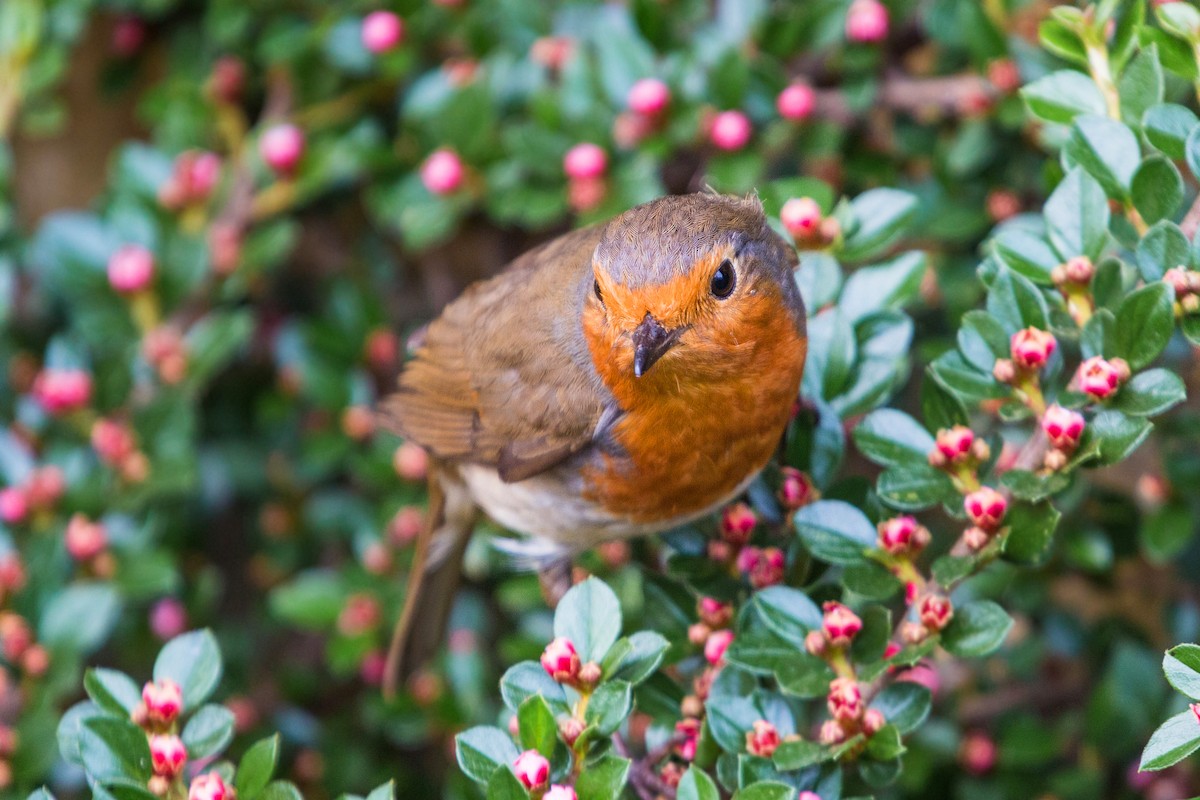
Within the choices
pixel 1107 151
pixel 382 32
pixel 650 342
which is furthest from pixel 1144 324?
pixel 382 32

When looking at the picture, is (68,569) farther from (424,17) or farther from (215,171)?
(424,17)

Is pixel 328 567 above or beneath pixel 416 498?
beneath

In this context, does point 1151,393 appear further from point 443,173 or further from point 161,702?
point 443,173

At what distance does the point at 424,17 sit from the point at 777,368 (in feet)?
4.56

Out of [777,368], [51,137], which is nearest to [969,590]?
[777,368]

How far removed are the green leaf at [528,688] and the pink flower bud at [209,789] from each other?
354mm

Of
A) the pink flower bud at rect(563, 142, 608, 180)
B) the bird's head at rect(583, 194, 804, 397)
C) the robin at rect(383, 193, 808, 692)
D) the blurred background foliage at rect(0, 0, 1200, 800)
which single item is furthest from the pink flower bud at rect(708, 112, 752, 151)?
the bird's head at rect(583, 194, 804, 397)

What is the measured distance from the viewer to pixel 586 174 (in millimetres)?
2535

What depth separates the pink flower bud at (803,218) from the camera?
197cm

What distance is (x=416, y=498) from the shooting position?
2889 millimetres

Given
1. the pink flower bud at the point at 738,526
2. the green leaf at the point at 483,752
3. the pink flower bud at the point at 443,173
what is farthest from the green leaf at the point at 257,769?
the pink flower bud at the point at 443,173

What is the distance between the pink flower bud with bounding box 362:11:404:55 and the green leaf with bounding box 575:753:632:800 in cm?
184

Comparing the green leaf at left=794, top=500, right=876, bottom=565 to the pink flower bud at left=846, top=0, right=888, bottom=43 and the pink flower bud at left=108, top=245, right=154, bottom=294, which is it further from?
the pink flower bud at left=108, top=245, right=154, bottom=294

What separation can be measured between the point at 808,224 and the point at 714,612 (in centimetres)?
61
